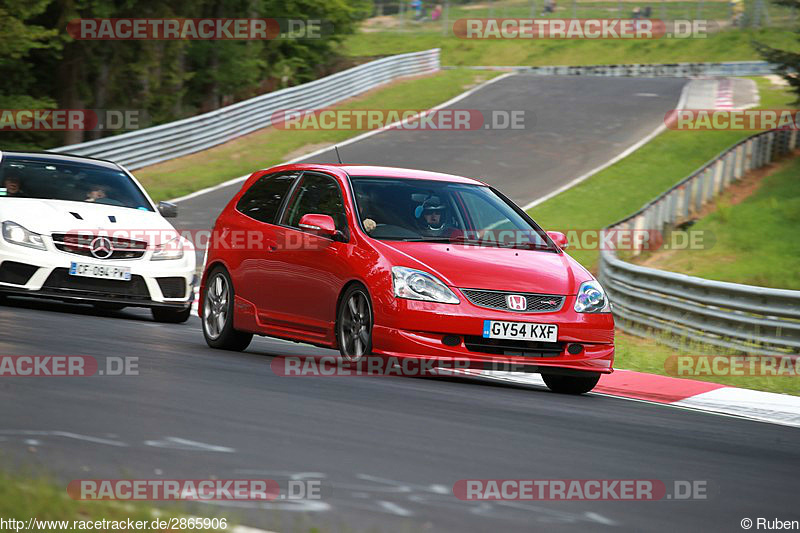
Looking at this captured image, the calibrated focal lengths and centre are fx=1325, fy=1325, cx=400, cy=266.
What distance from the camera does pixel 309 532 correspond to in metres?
4.45

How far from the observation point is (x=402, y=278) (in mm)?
9258

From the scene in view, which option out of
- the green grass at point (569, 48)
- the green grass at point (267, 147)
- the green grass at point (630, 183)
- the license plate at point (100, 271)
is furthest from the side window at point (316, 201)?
the green grass at point (569, 48)

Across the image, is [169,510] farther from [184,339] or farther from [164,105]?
[164,105]

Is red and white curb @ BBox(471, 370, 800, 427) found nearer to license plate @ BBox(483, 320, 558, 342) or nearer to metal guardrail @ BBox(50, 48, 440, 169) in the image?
license plate @ BBox(483, 320, 558, 342)

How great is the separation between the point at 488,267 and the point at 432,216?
93cm

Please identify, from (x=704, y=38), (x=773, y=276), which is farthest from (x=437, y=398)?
(x=704, y=38)

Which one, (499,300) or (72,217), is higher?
(499,300)

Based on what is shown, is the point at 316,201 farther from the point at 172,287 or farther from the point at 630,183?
the point at 630,183

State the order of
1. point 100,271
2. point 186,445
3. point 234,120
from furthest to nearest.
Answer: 1. point 234,120
2. point 100,271
3. point 186,445

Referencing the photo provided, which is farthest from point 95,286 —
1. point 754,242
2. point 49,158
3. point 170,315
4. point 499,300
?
point 754,242

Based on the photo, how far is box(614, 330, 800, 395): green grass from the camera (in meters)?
11.4

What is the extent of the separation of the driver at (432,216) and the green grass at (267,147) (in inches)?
739

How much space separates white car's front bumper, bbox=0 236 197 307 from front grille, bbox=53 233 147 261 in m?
0.05

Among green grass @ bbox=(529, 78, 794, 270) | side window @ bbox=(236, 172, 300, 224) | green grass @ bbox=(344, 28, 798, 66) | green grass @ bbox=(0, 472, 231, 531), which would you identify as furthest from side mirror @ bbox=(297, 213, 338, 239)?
green grass @ bbox=(344, 28, 798, 66)
